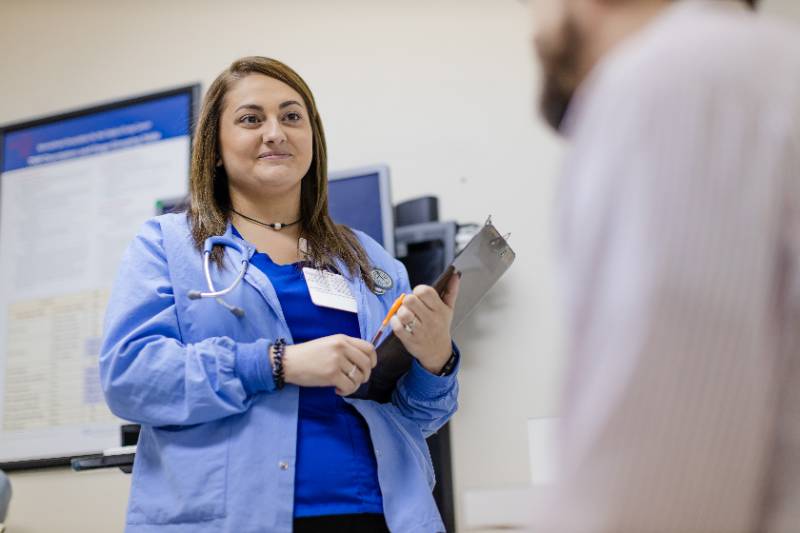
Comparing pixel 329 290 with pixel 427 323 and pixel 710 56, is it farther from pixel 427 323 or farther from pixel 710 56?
pixel 710 56

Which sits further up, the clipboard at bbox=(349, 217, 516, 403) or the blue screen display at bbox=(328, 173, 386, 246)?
the blue screen display at bbox=(328, 173, 386, 246)

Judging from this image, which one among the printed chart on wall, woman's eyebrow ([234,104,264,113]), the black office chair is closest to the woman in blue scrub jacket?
woman's eyebrow ([234,104,264,113])

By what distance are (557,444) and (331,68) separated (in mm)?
2426

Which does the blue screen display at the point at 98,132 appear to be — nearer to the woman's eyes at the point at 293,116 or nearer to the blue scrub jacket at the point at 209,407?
the woman's eyes at the point at 293,116

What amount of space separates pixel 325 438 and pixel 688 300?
86 cm

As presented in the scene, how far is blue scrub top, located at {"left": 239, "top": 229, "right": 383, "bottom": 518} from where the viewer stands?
3.98 ft

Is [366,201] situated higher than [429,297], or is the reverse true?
[366,201]

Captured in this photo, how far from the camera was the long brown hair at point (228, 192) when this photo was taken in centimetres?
146

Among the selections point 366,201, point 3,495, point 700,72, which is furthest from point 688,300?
point 3,495

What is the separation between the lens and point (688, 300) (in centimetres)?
47

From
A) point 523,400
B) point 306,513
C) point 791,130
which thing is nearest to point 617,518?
point 791,130

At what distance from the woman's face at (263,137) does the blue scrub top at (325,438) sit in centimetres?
18

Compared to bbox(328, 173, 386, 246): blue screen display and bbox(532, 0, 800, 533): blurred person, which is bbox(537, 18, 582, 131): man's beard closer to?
bbox(532, 0, 800, 533): blurred person

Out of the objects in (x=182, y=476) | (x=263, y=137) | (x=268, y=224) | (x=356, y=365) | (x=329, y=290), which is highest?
(x=263, y=137)
